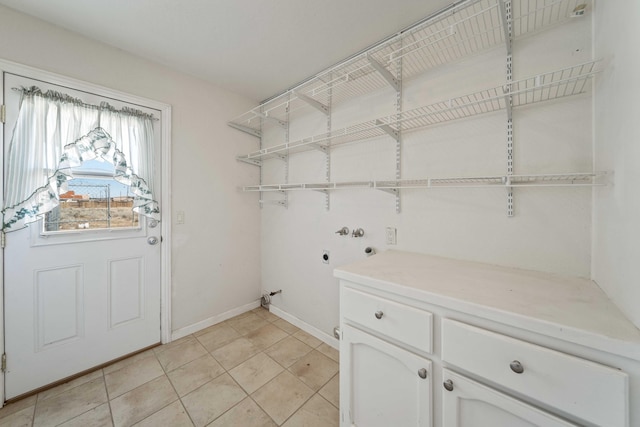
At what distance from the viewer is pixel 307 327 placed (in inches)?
87.3

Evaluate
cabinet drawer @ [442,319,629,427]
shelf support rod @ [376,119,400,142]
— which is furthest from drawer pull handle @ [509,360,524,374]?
shelf support rod @ [376,119,400,142]


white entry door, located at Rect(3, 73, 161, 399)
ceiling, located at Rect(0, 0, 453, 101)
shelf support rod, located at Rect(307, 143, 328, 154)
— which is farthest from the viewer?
shelf support rod, located at Rect(307, 143, 328, 154)

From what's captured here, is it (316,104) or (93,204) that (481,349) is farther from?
(93,204)

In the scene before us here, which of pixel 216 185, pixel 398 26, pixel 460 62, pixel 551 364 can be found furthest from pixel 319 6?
pixel 551 364

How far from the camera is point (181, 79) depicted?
6.83 feet

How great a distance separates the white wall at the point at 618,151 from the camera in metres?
0.65

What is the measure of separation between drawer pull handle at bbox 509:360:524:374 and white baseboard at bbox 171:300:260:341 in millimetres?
2425

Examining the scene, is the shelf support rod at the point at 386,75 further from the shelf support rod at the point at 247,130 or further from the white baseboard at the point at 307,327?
the white baseboard at the point at 307,327

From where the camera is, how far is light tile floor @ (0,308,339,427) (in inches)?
52.6

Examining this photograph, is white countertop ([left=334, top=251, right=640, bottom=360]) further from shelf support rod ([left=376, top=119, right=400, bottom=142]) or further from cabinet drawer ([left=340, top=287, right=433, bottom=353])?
shelf support rod ([left=376, top=119, right=400, bottom=142])

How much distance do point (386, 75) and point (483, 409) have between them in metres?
1.68

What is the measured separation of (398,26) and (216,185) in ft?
6.58

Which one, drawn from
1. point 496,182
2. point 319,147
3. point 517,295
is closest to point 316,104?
point 319,147

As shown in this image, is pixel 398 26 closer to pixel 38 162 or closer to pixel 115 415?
pixel 38 162
